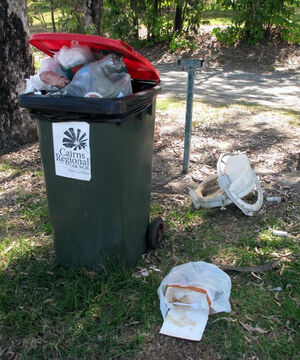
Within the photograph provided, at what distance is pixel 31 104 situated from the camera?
7.14 feet

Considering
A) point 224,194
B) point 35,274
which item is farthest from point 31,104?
point 224,194

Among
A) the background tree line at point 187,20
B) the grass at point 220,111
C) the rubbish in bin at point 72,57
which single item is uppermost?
the background tree line at point 187,20

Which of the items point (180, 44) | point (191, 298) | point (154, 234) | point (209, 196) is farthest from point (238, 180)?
point (180, 44)

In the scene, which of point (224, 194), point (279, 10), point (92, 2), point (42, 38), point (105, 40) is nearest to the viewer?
point (105, 40)

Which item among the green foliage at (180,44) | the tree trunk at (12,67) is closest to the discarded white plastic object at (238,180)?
the tree trunk at (12,67)

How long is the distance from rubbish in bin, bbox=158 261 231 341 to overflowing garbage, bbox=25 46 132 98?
51.0 inches

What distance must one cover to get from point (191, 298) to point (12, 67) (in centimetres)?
359

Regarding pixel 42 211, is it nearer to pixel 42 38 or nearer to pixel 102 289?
pixel 102 289

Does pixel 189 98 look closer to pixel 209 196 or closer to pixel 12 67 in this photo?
pixel 209 196

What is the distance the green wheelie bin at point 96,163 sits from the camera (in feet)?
7.00

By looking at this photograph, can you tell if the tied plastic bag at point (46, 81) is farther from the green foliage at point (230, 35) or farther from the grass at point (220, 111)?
the green foliage at point (230, 35)

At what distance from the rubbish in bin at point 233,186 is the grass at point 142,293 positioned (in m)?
0.11

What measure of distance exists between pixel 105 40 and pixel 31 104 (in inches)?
22.8

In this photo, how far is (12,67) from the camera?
4.47 metres
